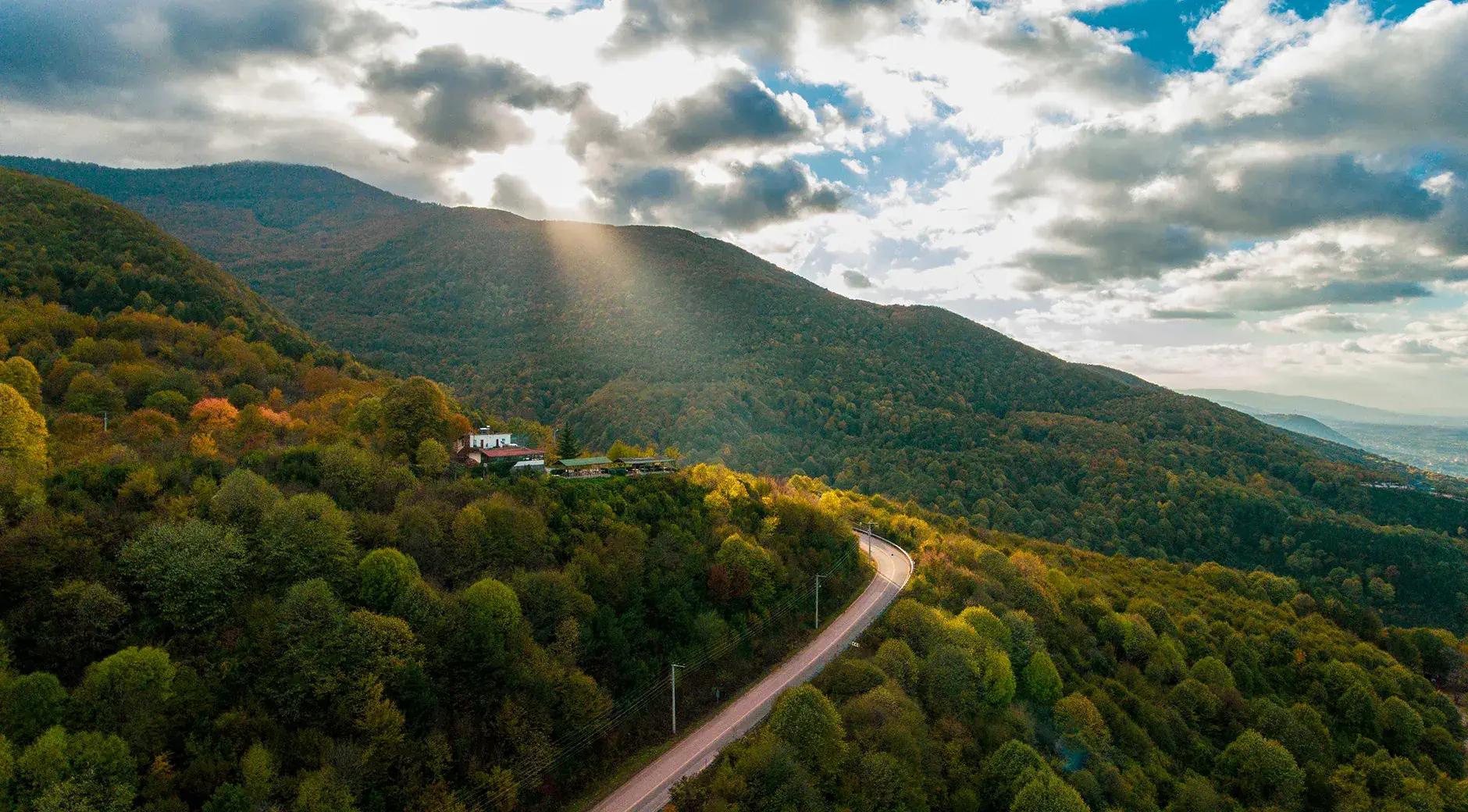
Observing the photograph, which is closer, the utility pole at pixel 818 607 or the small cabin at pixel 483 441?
the utility pole at pixel 818 607

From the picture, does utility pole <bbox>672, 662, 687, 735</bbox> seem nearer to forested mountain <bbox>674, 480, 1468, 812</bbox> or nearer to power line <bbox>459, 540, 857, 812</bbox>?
power line <bbox>459, 540, 857, 812</bbox>

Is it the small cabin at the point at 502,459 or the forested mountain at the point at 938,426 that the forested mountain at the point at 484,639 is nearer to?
the small cabin at the point at 502,459

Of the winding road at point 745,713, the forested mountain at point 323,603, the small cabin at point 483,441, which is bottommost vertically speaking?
the winding road at point 745,713

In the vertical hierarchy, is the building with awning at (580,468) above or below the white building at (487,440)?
A: below

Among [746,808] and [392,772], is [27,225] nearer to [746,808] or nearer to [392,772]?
[392,772]

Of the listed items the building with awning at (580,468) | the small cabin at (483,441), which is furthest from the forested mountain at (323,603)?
the building with awning at (580,468)

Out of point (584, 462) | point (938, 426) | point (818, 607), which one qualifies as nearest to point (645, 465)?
point (584, 462)

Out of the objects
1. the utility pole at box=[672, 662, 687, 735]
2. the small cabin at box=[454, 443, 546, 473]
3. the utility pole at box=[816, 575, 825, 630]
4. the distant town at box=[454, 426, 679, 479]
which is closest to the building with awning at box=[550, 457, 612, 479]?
the distant town at box=[454, 426, 679, 479]

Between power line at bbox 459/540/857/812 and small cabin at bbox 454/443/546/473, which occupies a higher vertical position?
small cabin at bbox 454/443/546/473

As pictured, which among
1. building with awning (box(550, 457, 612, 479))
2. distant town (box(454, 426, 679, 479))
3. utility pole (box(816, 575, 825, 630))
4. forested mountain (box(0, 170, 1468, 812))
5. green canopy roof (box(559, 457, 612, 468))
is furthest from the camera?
green canopy roof (box(559, 457, 612, 468))
